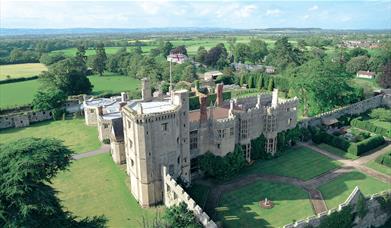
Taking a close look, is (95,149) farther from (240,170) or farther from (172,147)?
(240,170)

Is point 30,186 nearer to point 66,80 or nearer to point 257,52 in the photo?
point 66,80

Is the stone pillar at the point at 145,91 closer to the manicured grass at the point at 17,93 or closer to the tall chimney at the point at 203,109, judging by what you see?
the tall chimney at the point at 203,109

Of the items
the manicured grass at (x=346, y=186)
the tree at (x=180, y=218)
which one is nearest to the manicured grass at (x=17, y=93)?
the tree at (x=180, y=218)

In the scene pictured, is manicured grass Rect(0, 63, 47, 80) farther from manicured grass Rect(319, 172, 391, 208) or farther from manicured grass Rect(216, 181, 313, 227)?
manicured grass Rect(319, 172, 391, 208)

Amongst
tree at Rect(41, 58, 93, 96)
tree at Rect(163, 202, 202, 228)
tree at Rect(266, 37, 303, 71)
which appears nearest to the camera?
tree at Rect(163, 202, 202, 228)

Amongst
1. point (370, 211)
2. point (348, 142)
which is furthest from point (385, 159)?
point (370, 211)

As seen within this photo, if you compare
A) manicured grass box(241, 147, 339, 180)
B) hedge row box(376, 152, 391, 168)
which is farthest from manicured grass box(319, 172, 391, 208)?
hedge row box(376, 152, 391, 168)
